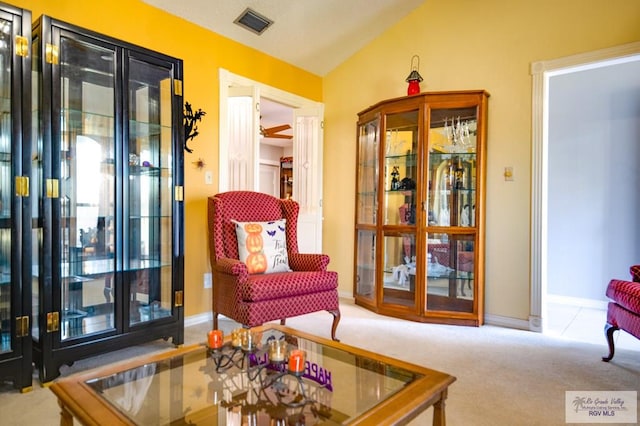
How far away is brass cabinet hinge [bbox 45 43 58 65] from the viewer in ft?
7.11

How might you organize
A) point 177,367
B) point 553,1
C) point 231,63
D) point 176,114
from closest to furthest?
point 177,367 → point 176,114 → point 553,1 → point 231,63

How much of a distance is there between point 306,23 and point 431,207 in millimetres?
2098

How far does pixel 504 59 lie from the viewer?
3.50m

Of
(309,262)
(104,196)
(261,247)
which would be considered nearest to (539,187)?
(309,262)

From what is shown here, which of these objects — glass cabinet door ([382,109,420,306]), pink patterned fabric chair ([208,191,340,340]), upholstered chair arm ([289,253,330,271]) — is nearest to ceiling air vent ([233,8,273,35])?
glass cabinet door ([382,109,420,306])

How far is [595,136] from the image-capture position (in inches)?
167

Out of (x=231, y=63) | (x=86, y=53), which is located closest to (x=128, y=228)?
(x=86, y=53)

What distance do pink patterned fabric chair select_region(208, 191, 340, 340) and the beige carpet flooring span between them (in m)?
0.44

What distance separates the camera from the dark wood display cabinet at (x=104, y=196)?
7.16ft

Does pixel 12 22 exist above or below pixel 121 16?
below

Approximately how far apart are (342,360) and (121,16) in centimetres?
289

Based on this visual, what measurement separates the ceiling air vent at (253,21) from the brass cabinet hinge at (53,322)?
268 centimetres

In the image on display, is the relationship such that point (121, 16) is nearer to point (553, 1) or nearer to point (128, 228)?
point (128, 228)

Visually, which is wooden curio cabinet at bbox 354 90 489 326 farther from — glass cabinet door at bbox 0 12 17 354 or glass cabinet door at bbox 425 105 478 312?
glass cabinet door at bbox 0 12 17 354
